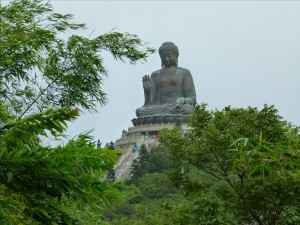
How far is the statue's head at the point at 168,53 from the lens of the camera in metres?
37.5

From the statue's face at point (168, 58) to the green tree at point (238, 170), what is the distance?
25938 millimetres

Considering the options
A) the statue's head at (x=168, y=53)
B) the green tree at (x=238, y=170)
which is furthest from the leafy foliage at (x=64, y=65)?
the statue's head at (x=168, y=53)

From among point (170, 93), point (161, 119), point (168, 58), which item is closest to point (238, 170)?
point (168, 58)

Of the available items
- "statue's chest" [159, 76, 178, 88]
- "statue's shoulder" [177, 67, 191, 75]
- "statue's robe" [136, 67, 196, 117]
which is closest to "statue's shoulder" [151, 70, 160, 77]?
"statue's robe" [136, 67, 196, 117]

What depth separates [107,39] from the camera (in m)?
5.61

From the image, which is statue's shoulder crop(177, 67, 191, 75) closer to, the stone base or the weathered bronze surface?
the weathered bronze surface

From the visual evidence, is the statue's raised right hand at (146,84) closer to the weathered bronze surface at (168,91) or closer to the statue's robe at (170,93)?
the weathered bronze surface at (168,91)

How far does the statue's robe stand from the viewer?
38125 mm

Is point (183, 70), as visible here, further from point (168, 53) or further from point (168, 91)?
point (168, 91)

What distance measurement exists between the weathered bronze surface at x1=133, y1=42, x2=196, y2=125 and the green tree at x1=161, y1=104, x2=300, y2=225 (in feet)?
85.3

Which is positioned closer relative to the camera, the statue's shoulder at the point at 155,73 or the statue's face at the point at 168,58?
the statue's face at the point at 168,58

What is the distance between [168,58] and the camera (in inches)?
1491

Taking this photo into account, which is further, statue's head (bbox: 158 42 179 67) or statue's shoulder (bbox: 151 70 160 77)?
statue's shoulder (bbox: 151 70 160 77)

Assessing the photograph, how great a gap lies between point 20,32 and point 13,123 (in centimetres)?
200
